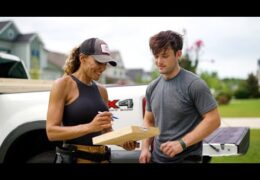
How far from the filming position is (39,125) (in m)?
3.67

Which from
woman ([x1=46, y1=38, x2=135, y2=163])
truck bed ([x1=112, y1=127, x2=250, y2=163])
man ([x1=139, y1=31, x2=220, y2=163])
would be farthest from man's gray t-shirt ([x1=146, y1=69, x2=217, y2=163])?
truck bed ([x1=112, y1=127, x2=250, y2=163])

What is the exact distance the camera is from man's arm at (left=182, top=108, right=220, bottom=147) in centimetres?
246

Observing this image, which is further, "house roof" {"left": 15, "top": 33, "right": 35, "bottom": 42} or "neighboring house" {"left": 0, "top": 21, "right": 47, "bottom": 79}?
"house roof" {"left": 15, "top": 33, "right": 35, "bottom": 42}

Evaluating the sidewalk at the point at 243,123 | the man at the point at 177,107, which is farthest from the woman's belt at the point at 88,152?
the sidewalk at the point at 243,123

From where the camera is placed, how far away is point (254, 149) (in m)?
7.11

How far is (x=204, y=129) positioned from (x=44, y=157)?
1800 millimetres

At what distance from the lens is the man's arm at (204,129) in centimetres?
246

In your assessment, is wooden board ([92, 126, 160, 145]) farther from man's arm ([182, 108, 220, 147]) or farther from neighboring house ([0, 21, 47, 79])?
neighboring house ([0, 21, 47, 79])

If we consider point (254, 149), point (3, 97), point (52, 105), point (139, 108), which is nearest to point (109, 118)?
point (52, 105)

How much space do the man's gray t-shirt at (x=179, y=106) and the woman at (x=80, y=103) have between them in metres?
0.30

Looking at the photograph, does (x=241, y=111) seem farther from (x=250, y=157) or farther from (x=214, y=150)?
(x=214, y=150)

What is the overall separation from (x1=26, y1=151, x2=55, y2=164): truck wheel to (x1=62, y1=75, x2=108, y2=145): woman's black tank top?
1.15 meters
